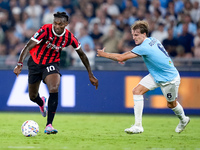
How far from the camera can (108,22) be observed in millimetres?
13953

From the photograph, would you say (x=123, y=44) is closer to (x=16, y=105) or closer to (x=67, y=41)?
(x=16, y=105)

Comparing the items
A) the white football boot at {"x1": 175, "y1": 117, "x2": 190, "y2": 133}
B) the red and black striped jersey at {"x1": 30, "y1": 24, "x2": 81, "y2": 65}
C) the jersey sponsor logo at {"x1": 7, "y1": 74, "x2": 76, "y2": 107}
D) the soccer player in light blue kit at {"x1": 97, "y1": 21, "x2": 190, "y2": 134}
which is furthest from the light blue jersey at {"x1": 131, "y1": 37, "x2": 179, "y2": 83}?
the jersey sponsor logo at {"x1": 7, "y1": 74, "x2": 76, "y2": 107}

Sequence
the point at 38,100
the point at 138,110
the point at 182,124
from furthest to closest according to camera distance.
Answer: the point at 38,100, the point at 182,124, the point at 138,110

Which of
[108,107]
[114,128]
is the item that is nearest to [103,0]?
[108,107]

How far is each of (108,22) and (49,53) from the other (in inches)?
240

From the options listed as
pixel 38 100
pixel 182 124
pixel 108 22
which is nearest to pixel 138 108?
pixel 182 124

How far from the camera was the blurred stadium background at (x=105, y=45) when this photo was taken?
39.7 ft

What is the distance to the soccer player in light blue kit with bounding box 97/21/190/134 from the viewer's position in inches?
297

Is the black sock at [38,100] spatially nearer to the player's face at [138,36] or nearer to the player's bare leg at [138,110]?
the player's bare leg at [138,110]

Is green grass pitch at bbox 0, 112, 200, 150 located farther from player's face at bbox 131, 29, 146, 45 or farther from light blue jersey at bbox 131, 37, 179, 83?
player's face at bbox 131, 29, 146, 45

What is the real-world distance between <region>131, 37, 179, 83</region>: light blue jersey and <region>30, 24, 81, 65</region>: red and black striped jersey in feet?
4.08

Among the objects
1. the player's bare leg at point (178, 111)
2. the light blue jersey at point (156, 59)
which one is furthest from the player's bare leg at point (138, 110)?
the player's bare leg at point (178, 111)

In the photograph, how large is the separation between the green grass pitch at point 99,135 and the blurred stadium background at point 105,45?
24.1 inches

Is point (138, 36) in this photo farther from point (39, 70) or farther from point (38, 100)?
point (38, 100)
